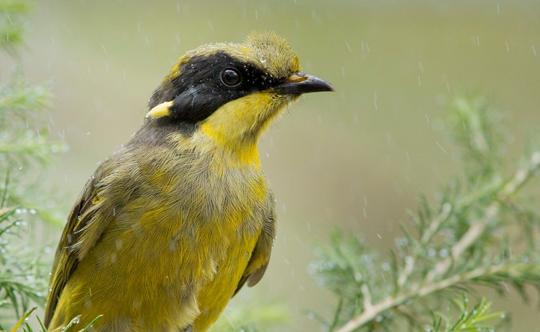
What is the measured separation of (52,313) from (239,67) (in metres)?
1.50

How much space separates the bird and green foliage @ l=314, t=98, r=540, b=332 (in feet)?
1.70

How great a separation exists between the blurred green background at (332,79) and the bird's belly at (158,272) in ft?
8.07

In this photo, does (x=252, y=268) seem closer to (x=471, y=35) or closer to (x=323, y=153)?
(x=323, y=153)

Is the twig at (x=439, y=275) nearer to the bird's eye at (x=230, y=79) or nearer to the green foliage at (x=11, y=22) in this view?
the bird's eye at (x=230, y=79)

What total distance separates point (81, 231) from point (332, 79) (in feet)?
14.9

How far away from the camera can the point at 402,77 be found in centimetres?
865

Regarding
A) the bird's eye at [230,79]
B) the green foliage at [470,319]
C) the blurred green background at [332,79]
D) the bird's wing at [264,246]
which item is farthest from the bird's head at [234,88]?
the blurred green background at [332,79]

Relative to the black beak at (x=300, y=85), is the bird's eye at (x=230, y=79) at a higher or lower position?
higher

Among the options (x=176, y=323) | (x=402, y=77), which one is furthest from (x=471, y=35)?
(x=176, y=323)

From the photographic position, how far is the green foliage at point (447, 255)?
3779mm

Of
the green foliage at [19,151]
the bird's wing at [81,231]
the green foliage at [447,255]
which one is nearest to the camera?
the green foliage at [19,151]

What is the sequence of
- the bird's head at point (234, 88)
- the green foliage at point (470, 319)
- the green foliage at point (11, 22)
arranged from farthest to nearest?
the bird's head at point (234, 88) → the green foliage at point (11, 22) → the green foliage at point (470, 319)

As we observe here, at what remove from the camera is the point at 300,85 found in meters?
4.15

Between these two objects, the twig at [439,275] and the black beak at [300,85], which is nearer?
the twig at [439,275]
